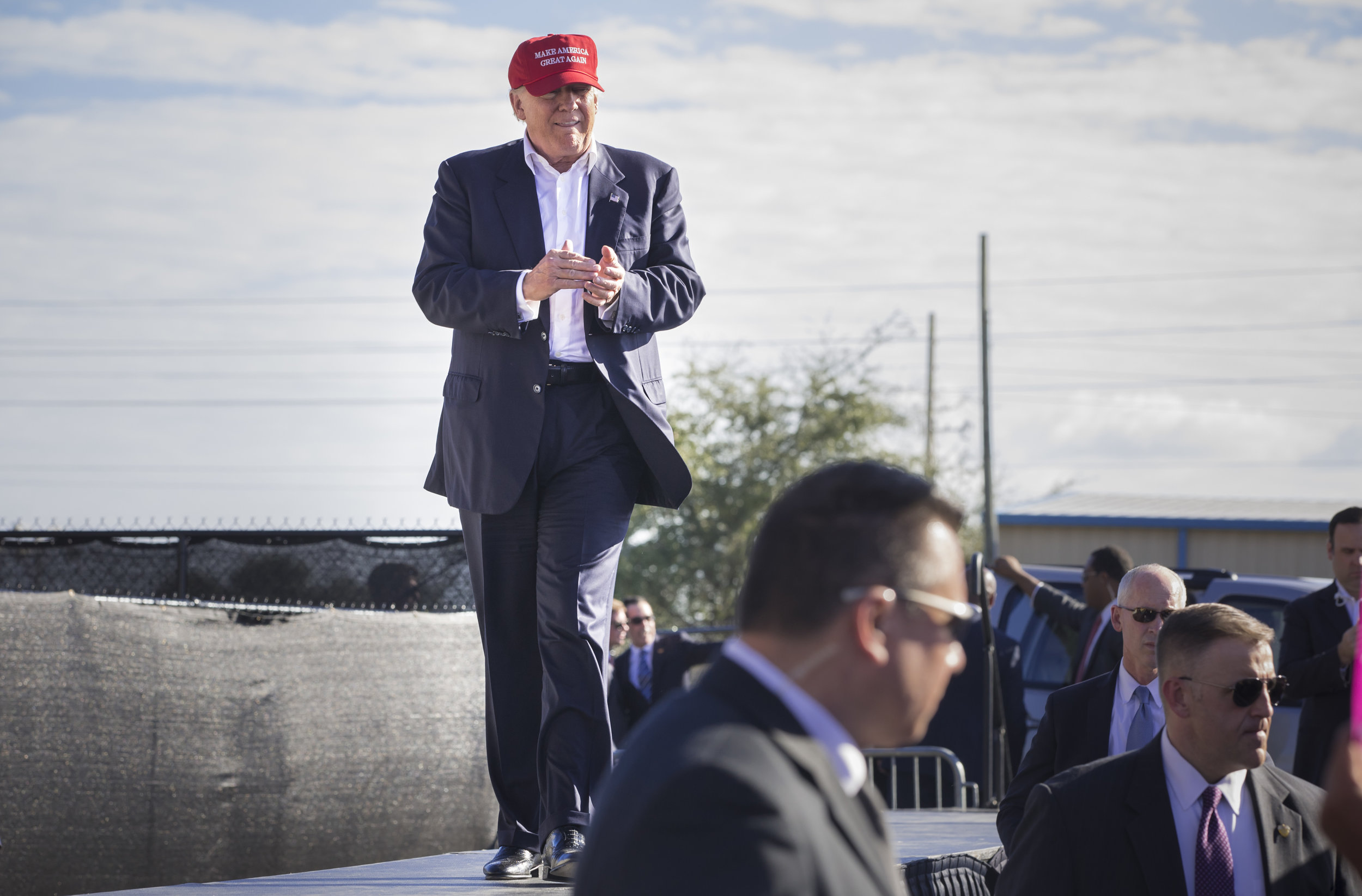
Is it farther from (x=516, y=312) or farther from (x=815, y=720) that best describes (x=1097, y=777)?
(x=815, y=720)

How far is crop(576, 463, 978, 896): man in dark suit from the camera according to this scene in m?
1.40

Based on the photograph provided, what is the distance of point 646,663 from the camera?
10.0m

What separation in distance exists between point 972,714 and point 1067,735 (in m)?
4.62

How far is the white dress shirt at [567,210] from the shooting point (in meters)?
3.84

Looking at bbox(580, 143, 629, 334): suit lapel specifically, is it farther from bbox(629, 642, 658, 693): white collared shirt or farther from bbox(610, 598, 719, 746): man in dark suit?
bbox(629, 642, 658, 693): white collared shirt

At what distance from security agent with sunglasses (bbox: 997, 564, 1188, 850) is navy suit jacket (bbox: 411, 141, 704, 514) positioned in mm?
1420

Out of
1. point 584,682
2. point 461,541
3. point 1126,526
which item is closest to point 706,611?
point 1126,526

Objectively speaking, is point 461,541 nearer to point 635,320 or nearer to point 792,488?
point 635,320

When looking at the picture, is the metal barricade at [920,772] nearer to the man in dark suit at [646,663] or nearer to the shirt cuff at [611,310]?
the man in dark suit at [646,663]

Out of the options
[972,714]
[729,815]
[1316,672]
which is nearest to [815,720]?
[729,815]

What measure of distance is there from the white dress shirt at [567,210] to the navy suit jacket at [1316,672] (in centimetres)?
376

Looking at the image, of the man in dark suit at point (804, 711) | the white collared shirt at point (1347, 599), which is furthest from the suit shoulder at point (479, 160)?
the white collared shirt at point (1347, 599)

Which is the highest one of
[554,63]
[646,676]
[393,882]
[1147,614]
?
[554,63]

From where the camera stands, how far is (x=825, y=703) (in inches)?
61.4
